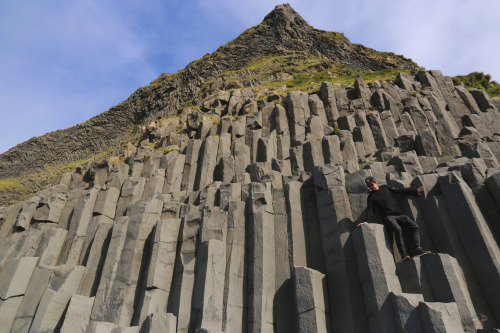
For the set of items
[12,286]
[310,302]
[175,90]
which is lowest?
[310,302]

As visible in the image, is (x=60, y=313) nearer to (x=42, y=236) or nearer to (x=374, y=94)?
(x=42, y=236)

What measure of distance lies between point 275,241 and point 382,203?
248cm

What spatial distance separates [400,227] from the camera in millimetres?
6406

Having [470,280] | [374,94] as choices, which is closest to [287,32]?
[374,94]

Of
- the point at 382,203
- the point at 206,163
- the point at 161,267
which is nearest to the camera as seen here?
the point at 382,203

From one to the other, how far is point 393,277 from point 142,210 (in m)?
6.66

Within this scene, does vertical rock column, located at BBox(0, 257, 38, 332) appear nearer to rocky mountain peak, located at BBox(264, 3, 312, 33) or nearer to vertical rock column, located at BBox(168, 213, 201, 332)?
vertical rock column, located at BBox(168, 213, 201, 332)

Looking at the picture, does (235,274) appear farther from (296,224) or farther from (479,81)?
(479,81)

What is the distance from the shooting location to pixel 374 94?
16141 mm

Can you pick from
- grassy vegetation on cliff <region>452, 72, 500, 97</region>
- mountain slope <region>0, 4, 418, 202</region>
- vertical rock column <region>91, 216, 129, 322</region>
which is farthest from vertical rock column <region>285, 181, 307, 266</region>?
mountain slope <region>0, 4, 418, 202</region>

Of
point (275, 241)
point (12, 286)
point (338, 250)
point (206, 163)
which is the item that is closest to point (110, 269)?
point (12, 286)

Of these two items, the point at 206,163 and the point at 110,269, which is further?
the point at 206,163

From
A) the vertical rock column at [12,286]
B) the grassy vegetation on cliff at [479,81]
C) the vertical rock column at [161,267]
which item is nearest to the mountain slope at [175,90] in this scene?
the grassy vegetation on cliff at [479,81]

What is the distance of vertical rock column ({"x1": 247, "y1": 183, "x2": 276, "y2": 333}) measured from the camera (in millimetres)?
6840
